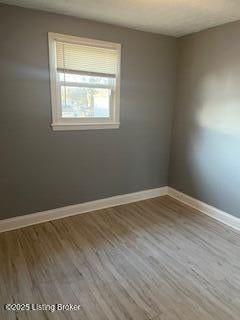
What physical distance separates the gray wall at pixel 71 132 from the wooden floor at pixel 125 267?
1.47 ft

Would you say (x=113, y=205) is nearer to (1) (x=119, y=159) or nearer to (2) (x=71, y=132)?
(1) (x=119, y=159)

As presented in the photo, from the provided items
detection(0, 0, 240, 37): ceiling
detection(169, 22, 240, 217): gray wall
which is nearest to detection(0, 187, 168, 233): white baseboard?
detection(169, 22, 240, 217): gray wall

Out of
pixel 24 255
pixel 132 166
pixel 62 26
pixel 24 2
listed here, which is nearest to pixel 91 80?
pixel 62 26

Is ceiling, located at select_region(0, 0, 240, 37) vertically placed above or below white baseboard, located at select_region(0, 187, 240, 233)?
above

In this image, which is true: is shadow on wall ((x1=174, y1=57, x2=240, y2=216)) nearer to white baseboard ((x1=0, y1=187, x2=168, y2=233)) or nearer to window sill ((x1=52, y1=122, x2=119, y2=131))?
white baseboard ((x1=0, y1=187, x2=168, y2=233))

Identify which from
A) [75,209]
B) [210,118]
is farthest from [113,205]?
[210,118]

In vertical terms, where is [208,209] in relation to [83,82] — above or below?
below

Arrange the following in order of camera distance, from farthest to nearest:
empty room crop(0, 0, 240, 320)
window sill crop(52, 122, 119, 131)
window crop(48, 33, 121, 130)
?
window sill crop(52, 122, 119, 131), window crop(48, 33, 121, 130), empty room crop(0, 0, 240, 320)

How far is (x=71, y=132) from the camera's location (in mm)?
2951

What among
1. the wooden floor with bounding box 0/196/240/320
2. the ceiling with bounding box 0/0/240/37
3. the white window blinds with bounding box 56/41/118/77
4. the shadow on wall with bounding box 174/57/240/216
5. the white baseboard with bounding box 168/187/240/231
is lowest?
the wooden floor with bounding box 0/196/240/320

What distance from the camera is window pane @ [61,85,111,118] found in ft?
9.48

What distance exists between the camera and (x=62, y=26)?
8.70 feet

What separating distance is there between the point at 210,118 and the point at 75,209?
2.15m

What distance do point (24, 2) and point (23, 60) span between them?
1.73ft
